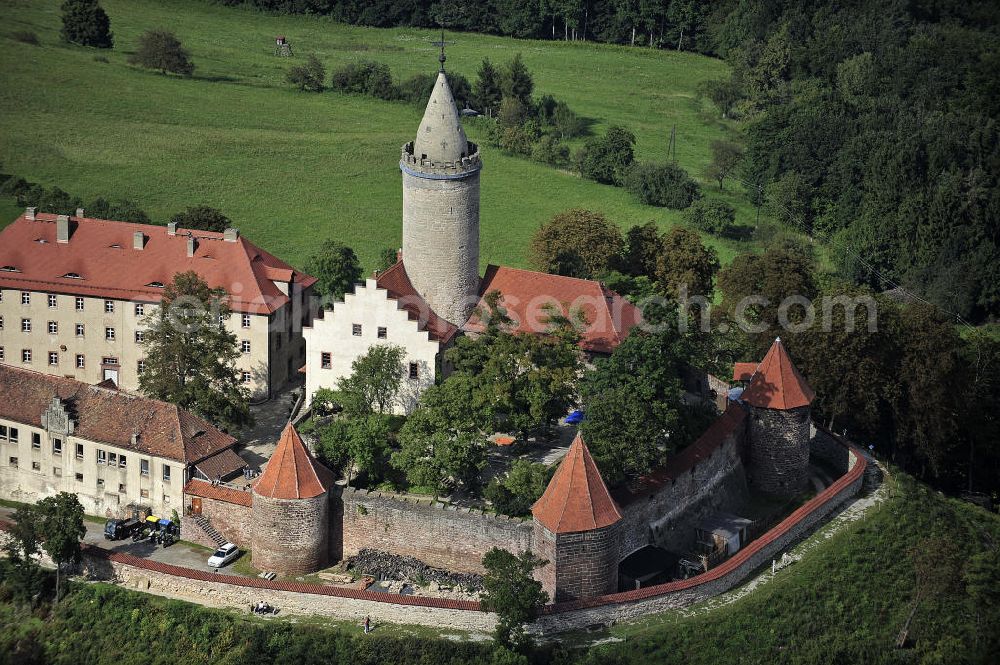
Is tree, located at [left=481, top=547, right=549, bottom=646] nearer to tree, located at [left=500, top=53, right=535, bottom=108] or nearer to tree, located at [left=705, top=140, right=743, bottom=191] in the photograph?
tree, located at [left=705, top=140, right=743, bottom=191]

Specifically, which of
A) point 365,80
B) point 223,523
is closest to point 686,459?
point 223,523

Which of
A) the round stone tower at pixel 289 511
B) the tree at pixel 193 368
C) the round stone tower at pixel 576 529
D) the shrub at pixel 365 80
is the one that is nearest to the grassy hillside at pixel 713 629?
the round stone tower at pixel 576 529

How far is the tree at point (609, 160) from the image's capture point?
140 meters

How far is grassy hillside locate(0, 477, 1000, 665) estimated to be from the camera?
71188 mm

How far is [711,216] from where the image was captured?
128875mm

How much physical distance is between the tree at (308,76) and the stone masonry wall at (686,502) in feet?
271

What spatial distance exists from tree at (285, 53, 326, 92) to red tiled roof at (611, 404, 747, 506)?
81533 mm

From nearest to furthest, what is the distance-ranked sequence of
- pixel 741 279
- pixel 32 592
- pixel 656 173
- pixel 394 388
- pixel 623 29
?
pixel 32 592 → pixel 394 388 → pixel 741 279 → pixel 656 173 → pixel 623 29

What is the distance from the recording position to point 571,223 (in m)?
103

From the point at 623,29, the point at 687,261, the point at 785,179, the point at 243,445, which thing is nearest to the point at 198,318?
the point at 243,445

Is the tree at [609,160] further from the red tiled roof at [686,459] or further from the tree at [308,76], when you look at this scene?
the red tiled roof at [686,459]

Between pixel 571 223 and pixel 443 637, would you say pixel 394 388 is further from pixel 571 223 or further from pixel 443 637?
pixel 571 223

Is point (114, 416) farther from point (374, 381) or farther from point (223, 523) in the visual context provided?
point (374, 381)

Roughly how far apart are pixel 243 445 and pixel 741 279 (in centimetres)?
3193
